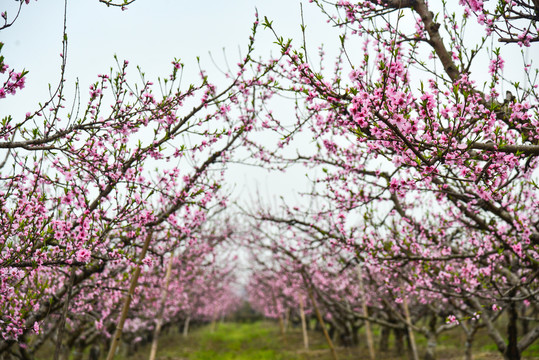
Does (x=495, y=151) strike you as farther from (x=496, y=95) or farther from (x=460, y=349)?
(x=460, y=349)

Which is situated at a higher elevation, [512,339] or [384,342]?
[512,339]

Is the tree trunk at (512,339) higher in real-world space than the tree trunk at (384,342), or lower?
higher

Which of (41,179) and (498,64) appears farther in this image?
(41,179)

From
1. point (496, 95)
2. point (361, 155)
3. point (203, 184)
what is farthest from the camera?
point (361, 155)

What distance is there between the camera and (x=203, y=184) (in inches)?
249

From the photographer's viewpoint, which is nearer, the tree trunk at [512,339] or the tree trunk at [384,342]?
the tree trunk at [512,339]

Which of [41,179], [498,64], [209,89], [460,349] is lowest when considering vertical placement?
[460,349]

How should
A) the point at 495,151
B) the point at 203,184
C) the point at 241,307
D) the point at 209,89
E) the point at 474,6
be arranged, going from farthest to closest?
the point at 241,307 → the point at 203,184 → the point at 209,89 → the point at 474,6 → the point at 495,151

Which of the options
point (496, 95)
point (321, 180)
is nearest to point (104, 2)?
point (496, 95)

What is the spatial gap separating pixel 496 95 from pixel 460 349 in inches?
634

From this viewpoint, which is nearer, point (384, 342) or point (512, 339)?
point (512, 339)

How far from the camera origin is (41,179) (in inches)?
196

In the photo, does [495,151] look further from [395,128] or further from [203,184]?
[203,184]

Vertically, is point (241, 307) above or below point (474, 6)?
below
